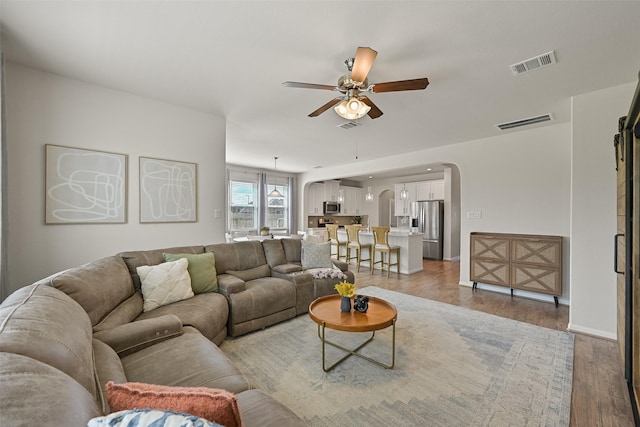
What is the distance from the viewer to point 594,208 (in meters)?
2.91

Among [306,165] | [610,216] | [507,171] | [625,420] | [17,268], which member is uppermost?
[306,165]

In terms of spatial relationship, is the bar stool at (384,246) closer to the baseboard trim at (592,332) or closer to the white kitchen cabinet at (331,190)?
the baseboard trim at (592,332)

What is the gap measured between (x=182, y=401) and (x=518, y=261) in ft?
15.7

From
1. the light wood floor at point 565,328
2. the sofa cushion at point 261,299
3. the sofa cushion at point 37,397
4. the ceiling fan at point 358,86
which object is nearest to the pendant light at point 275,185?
the light wood floor at point 565,328

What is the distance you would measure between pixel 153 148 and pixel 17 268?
5.72ft

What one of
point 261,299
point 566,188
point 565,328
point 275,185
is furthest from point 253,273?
point 275,185

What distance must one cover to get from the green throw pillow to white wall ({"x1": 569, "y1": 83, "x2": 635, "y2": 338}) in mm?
4010

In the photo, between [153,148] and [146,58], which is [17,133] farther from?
[146,58]

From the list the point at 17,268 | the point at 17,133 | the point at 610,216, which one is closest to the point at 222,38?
the point at 17,133

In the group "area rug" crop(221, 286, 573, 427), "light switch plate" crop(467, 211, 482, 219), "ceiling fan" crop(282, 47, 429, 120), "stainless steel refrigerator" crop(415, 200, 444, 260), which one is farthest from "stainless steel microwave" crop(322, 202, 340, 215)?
"ceiling fan" crop(282, 47, 429, 120)

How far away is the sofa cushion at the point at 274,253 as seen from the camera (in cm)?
364

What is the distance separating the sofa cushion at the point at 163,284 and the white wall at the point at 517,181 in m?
4.55

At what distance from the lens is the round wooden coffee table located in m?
2.05

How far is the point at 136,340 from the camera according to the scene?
1.65 m
